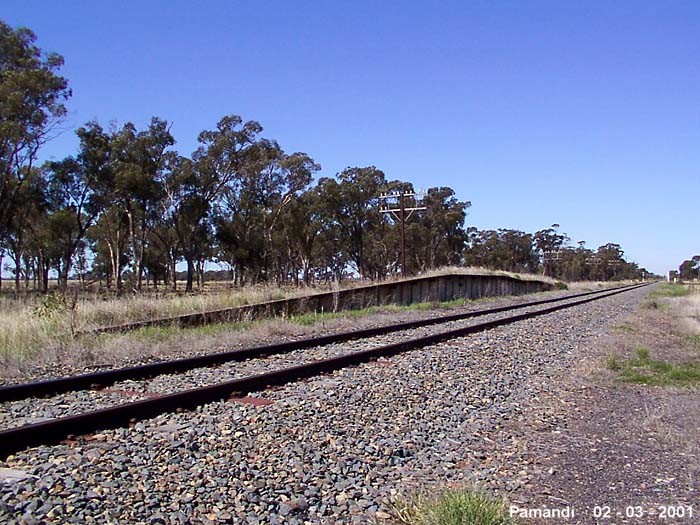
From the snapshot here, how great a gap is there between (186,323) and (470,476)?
11.1 m

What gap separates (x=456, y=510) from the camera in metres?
3.69

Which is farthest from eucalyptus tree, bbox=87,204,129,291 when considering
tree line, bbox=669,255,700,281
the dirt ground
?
tree line, bbox=669,255,700,281

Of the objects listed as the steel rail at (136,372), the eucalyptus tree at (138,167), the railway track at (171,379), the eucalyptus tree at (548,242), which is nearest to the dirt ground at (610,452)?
the railway track at (171,379)

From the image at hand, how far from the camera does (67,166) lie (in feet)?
144

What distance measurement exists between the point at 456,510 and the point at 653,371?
286 inches

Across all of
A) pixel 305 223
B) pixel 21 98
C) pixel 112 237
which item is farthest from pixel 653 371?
pixel 112 237

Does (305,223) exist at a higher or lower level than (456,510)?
higher

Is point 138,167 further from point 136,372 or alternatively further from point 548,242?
point 548,242

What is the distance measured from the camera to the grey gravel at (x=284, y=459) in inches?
155

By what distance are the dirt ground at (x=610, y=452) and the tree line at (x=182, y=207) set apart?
72.5ft

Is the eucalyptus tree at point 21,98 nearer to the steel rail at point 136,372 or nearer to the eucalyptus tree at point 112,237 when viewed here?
the eucalyptus tree at point 112,237

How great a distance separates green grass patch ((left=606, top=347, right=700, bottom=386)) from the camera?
8.91 meters

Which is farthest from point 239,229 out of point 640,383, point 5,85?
point 640,383

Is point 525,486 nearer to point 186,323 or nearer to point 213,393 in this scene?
point 213,393
